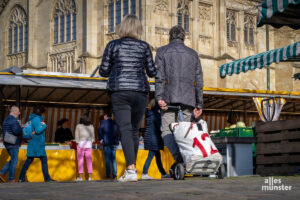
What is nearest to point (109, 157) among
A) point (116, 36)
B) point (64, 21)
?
point (116, 36)

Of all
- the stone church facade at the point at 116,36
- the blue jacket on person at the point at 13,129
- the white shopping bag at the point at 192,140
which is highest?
the stone church facade at the point at 116,36

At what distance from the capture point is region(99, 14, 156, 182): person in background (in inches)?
245

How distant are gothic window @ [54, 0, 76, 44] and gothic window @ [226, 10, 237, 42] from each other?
385 inches

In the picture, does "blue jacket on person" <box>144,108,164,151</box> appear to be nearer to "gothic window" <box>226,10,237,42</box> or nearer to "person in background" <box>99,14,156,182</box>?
"person in background" <box>99,14,156,182</box>

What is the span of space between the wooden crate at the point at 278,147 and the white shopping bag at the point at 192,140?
2.33 metres

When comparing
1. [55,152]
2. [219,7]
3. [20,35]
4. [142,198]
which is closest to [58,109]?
[55,152]

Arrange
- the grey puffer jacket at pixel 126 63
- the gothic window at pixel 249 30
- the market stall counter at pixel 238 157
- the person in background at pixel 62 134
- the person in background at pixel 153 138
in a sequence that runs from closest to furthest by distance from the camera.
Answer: the grey puffer jacket at pixel 126 63 < the person in background at pixel 153 138 < the market stall counter at pixel 238 157 < the person in background at pixel 62 134 < the gothic window at pixel 249 30

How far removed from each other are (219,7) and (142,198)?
33.3 metres

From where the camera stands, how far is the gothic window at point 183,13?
1342 inches

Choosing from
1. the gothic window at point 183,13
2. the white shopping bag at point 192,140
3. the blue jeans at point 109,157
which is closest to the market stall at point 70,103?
the blue jeans at point 109,157

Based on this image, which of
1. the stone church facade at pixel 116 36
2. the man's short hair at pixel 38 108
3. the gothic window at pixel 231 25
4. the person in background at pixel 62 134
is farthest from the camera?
the gothic window at pixel 231 25

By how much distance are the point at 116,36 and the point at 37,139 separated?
2411cm

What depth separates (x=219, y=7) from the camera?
36062 mm

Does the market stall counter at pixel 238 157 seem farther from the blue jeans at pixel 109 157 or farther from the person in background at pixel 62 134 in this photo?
the person in background at pixel 62 134
